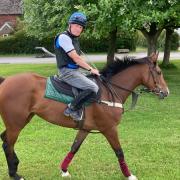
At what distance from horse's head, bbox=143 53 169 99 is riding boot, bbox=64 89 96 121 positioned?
97cm

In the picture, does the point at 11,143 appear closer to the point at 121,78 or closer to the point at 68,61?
the point at 68,61

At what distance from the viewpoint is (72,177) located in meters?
7.18

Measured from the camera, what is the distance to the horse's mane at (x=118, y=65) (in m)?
7.16

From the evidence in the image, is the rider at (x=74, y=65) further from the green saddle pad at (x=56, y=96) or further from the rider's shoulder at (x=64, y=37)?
the green saddle pad at (x=56, y=96)

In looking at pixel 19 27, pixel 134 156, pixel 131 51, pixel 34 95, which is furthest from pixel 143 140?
pixel 19 27

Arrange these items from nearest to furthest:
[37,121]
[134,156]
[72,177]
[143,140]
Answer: [72,177] → [134,156] → [143,140] → [37,121]

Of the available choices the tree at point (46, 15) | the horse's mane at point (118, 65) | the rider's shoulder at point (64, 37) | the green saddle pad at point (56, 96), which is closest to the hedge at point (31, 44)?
the tree at point (46, 15)

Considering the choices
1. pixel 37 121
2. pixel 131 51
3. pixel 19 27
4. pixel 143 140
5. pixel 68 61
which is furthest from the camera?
pixel 19 27

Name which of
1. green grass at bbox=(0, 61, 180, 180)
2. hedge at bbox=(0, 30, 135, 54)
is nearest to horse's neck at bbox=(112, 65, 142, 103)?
green grass at bbox=(0, 61, 180, 180)

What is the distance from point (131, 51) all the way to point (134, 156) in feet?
128

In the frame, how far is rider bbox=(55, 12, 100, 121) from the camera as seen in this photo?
652 cm

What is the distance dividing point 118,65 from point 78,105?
100 cm

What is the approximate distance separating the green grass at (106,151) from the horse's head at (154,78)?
1360mm

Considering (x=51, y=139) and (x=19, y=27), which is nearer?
(x=51, y=139)
